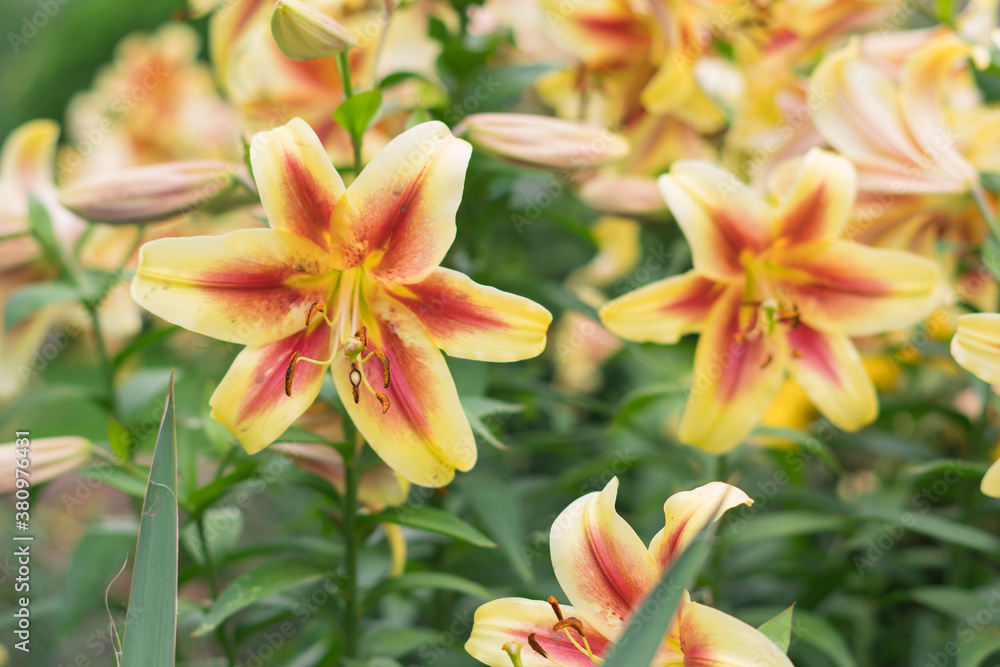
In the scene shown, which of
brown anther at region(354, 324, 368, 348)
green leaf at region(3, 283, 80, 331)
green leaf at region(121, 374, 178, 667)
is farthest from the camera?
green leaf at region(3, 283, 80, 331)

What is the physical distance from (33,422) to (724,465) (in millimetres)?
2026

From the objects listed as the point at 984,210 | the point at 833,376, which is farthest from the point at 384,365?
the point at 984,210

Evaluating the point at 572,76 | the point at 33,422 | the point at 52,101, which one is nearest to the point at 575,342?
the point at 572,76

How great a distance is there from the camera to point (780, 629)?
1.82 feet

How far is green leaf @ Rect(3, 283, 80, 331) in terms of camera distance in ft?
2.83

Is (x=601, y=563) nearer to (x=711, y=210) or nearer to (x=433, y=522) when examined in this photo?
(x=433, y=522)

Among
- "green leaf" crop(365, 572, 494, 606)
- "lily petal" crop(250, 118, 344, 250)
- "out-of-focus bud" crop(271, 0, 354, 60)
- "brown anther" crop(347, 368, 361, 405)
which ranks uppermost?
"out-of-focus bud" crop(271, 0, 354, 60)

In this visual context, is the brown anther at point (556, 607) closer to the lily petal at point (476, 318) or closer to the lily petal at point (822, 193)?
the lily petal at point (476, 318)

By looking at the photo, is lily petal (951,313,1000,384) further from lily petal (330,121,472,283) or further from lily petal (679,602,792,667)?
lily petal (330,121,472,283)

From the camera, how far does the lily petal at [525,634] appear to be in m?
0.58

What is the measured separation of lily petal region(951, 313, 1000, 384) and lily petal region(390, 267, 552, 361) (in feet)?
1.06

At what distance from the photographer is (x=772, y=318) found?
78 cm

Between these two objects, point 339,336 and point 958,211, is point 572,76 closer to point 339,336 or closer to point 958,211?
point 958,211

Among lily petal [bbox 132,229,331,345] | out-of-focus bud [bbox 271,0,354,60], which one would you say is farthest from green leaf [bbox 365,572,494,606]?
out-of-focus bud [bbox 271,0,354,60]
